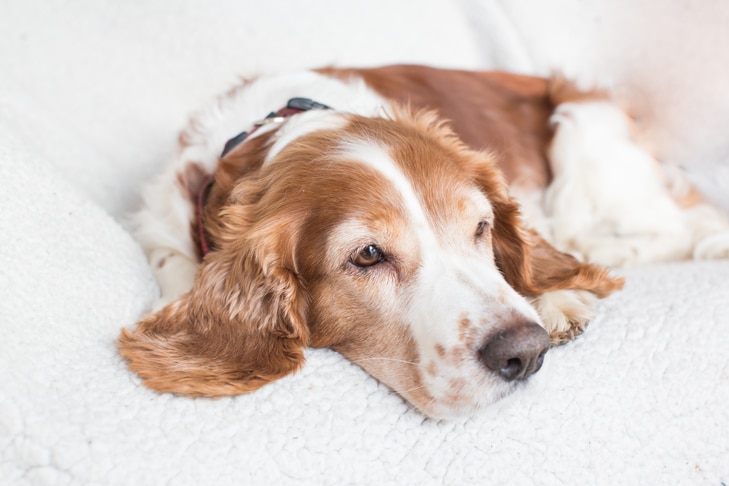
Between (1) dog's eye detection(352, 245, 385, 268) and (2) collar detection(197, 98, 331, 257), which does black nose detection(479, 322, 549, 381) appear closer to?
(1) dog's eye detection(352, 245, 385, 268)

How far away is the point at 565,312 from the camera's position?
1.95m

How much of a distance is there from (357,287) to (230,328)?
0.34 metres

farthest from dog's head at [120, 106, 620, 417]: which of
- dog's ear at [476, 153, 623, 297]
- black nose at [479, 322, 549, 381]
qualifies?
dog's ear at [476, 153, 623, 297]

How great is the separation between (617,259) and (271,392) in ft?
5.76

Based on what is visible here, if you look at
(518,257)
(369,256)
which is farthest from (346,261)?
(518,257)

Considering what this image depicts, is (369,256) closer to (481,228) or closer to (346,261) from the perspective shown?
(346,261)

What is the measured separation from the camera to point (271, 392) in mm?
1592

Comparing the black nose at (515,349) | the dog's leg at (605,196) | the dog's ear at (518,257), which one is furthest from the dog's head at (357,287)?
the dog's leg at (605,196)

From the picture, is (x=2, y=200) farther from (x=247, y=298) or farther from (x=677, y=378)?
(x=677, y=378)

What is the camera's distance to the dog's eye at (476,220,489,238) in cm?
187

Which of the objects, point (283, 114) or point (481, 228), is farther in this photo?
point (283, 114)

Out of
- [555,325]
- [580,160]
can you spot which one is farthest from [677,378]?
[580,160]

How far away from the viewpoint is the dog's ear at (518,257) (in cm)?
208

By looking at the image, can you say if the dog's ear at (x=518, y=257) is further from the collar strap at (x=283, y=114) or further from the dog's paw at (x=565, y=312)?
the collar strap at (x=283, y=114)
